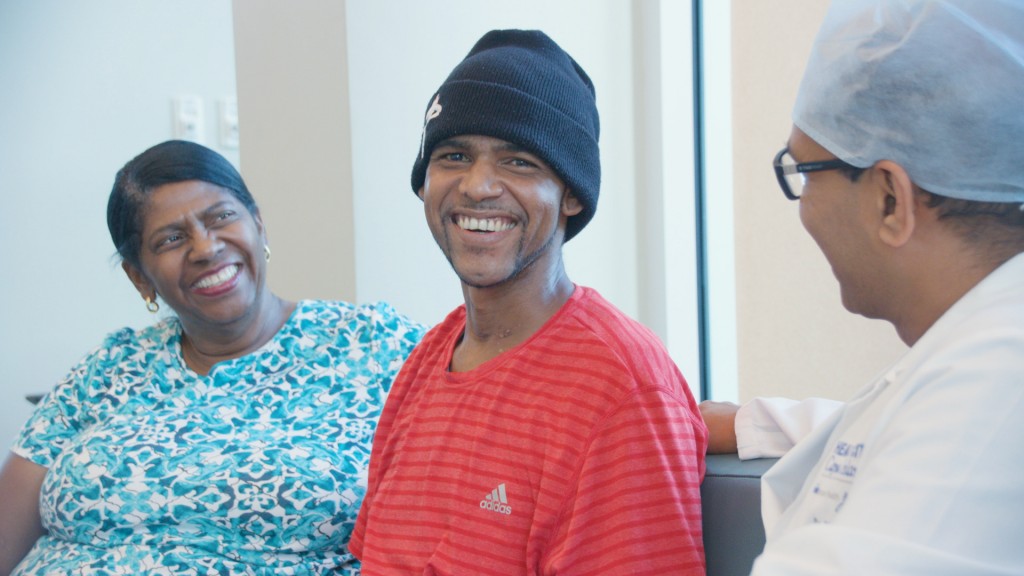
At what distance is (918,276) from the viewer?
0.96m

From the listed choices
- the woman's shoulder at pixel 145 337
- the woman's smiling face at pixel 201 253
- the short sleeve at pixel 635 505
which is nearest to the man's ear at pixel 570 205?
the short sleeve at pixel 635 505

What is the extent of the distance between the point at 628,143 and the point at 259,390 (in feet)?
3.89

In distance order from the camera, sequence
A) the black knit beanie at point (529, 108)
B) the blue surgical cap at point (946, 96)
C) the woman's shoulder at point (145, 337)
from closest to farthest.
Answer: the blue surgical cap at point (946, 96) < the black knit beanie at point (529, 108) < the woman's shoulder at point (145, 337)

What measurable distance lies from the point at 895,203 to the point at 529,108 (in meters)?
0.53

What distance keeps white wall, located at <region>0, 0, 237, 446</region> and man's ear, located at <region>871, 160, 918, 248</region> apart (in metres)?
2.98

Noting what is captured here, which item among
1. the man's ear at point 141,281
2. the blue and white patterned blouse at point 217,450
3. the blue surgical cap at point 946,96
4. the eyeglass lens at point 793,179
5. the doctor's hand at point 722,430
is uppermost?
the blue surgical cap at point 946,96

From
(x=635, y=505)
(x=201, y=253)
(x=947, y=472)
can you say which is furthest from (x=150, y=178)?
(x=947, y=472)

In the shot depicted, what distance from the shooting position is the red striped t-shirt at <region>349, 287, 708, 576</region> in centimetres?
118

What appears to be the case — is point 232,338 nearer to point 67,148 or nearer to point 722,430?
point 722,430

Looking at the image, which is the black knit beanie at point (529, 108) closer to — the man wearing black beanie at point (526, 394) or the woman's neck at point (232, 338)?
the man wearing black beanie at point (526, 394)

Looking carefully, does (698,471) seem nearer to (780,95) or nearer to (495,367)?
(495,367)

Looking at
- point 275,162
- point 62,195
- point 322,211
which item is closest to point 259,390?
point 322,211

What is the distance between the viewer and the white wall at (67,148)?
3.31 meters

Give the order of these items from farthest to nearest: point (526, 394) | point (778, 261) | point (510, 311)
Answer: point (778, 261) → point (510, 311) → point (526, 394)
